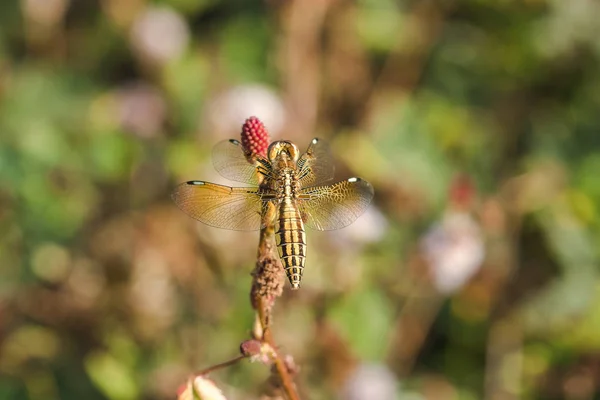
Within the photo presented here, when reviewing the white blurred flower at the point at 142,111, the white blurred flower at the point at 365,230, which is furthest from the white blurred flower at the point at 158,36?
the white blurred flower at the point at 365,230

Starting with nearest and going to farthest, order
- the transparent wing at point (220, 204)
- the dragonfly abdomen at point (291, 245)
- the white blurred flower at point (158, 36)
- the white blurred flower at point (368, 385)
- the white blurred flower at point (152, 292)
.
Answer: the dragonfly abdomen at point (291, 245) → the transparent wing at point (220, 204) → the white blurred flower at point (368, 385) → the white blurred flower at point (152, 292) → the white blurred flower at point (158, 36)

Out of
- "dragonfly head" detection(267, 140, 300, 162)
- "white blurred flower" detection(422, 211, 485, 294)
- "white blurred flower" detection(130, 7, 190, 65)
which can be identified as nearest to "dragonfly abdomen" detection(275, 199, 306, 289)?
"dragonfly head" detection(267, 140, 300, 162)

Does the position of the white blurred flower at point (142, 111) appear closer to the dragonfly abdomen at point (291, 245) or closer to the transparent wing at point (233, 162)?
the transparent wing at point (233, 162)

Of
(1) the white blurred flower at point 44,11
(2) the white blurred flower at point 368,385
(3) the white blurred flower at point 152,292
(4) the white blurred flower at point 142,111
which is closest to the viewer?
(2) the white blurred flower at point 368,385

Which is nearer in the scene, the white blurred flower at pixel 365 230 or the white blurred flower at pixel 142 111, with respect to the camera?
the white blurred flower at pixel 365 230

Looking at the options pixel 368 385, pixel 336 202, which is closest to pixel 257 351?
pixel 336 202

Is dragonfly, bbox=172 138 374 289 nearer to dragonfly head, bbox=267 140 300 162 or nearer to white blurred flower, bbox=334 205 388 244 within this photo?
dragonfly head, bbox=267 140 300 162

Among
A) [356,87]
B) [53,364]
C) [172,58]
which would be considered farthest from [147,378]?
[356,87]
